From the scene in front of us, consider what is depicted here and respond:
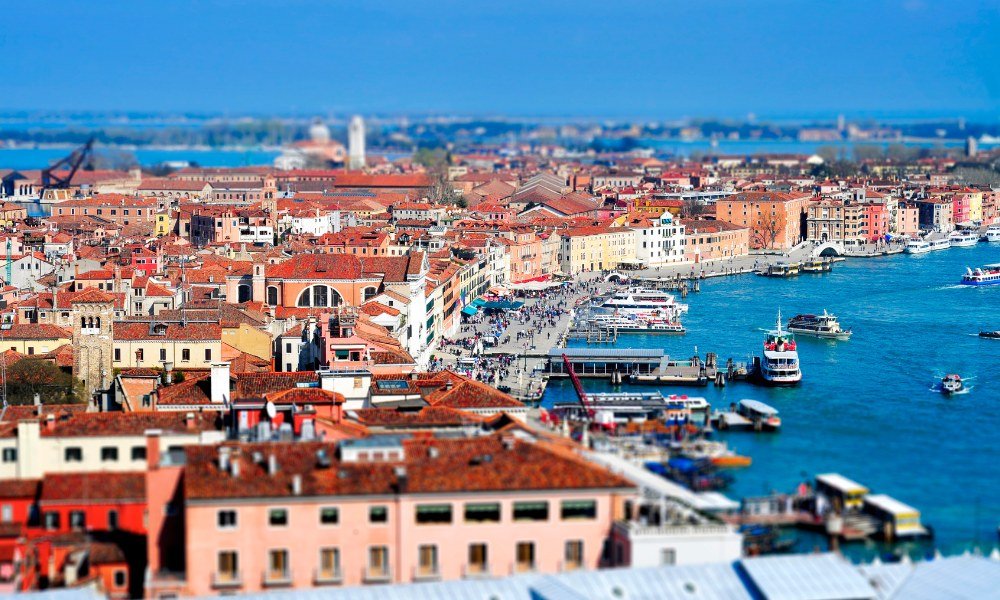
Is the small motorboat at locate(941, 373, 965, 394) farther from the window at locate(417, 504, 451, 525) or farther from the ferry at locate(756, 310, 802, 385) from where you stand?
the window at locate(417, 504, 451, 525)

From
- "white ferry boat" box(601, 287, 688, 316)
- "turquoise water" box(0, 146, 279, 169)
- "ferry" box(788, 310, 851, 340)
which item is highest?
"turquoise water" box(0, 146, 279, 169)

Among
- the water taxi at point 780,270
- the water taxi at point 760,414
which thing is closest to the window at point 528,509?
the water taxi at point 760,414

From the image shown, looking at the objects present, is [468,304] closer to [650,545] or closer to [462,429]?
Result: [462,429]

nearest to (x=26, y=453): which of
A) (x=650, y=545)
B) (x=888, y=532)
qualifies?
(x=650, y=545)

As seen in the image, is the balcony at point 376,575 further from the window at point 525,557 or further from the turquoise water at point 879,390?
the turquoise water at point 879,390

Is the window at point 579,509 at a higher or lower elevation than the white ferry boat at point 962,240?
lower

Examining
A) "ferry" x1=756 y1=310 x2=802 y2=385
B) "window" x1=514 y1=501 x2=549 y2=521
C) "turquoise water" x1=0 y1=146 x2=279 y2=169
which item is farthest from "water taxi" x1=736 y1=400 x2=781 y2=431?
"turquoise water" x1=0 y1=146 x2=279 y2=169
